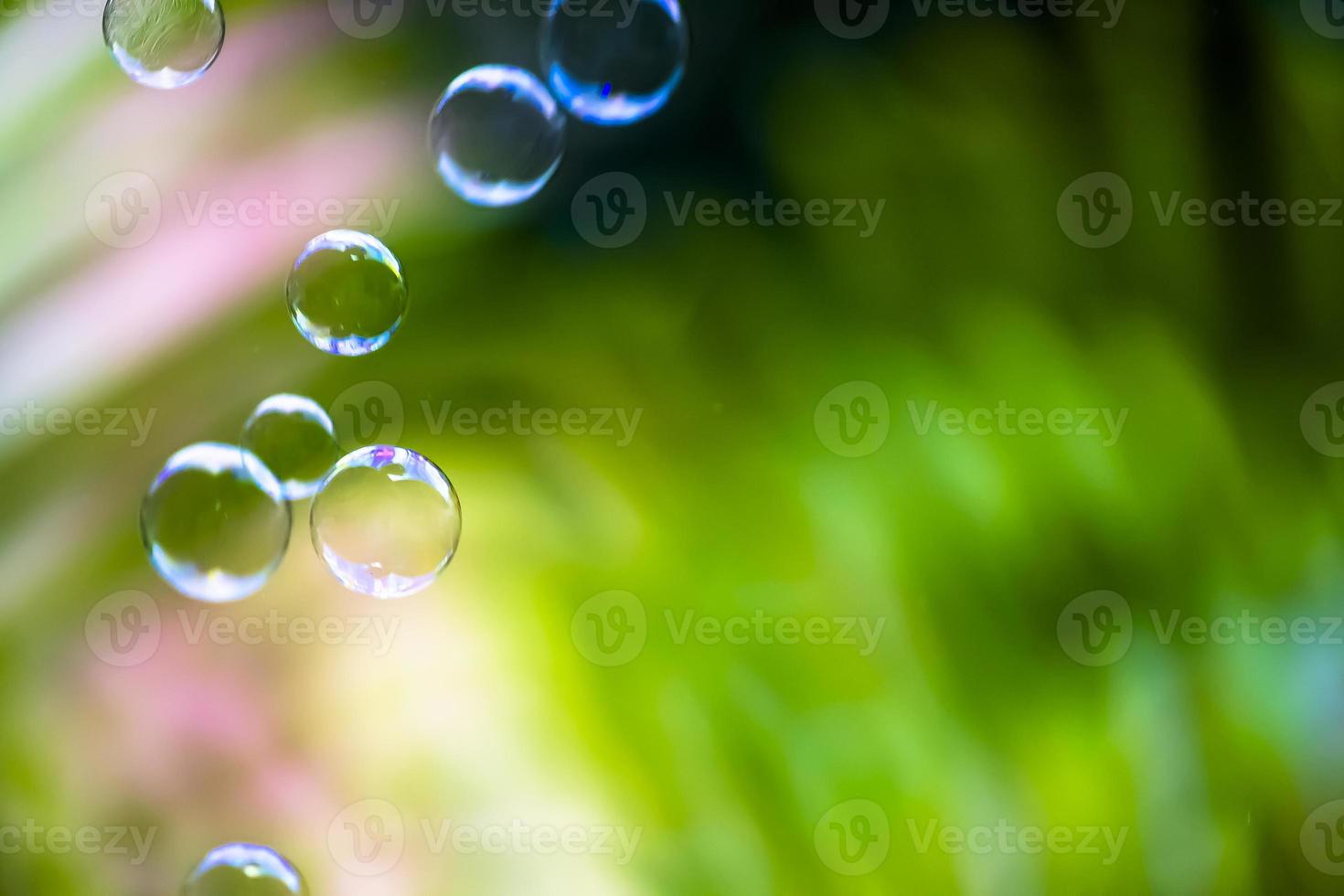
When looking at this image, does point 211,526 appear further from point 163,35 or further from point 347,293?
point 163,35

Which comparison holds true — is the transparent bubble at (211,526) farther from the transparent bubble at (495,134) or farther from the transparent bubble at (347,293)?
the transparent bubble at (495,134)

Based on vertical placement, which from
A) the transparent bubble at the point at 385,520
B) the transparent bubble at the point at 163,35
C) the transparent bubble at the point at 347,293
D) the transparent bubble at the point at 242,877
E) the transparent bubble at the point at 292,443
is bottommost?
the transparent bubble at the point at 242,877

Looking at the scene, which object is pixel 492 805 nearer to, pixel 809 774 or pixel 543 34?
pixel 809 774

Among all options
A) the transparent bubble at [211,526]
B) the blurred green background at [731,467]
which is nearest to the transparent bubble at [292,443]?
the transparent bubble at [211,526]

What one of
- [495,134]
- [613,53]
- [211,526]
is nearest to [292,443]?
[211,526]

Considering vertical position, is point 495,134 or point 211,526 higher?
point 495,134

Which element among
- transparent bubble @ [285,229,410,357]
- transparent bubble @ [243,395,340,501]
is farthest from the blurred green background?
transparent bubble @ [285,229,410,357]
